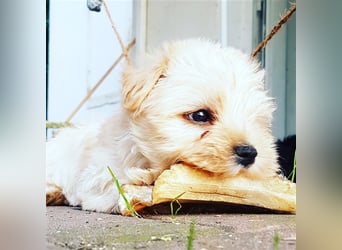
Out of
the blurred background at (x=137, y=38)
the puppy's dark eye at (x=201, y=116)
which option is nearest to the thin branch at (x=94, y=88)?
the blurred background at (x=137, y=38)

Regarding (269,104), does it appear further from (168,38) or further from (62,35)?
(62,35)

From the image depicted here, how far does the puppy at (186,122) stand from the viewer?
116 cm

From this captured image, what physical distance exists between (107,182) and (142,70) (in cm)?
24

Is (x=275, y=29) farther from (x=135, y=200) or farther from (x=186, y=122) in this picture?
(x=135, y=200)

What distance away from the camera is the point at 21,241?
102 cm

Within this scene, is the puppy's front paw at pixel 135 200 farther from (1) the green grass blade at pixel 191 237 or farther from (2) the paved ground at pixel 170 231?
(1) the green grass blade at pixel 191 237

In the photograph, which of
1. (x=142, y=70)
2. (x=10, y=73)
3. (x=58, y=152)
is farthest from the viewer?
(x=58, y=152)

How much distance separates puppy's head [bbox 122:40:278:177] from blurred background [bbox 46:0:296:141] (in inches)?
2.8

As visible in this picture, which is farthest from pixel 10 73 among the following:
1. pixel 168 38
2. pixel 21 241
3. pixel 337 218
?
pixel 337 218

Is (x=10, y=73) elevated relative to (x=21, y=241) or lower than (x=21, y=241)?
elevated

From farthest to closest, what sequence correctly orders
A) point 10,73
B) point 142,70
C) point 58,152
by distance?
point 58,152, point 142,70, point 10,73

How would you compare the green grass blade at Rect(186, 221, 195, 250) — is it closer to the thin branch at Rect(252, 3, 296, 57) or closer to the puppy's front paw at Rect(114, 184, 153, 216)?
the puppy's front paw at Rect(114, 184, 153, 216)

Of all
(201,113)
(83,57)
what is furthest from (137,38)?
(201,113)

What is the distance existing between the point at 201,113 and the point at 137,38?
314 mm
